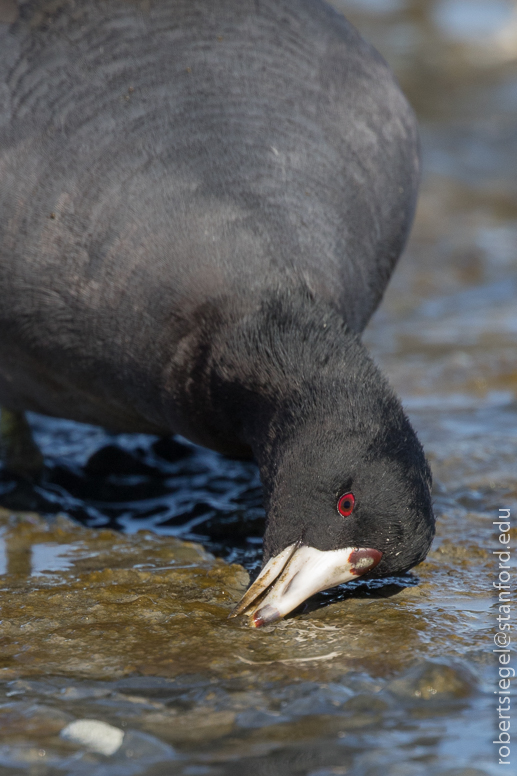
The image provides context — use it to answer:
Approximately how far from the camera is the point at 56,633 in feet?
10.9

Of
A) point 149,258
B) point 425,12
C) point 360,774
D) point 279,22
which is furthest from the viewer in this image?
point 425,12

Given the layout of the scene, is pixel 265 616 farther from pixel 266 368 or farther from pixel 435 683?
pixel 266 368

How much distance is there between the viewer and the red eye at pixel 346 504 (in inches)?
130

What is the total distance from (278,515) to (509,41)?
1328cm

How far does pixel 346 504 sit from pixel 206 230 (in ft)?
3.92

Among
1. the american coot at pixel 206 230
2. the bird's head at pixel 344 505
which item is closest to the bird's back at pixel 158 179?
the american coot at pixel 206 230

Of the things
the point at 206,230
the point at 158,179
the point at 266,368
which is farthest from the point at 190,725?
the point at 158,179

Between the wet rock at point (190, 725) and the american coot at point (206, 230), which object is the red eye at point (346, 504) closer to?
the american coot at point (206, 230)

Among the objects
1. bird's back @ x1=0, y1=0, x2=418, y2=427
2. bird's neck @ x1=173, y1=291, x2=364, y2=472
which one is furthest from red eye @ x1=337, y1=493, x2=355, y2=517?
bird's back @ x1=0, y1=0, x2=418, y2=427

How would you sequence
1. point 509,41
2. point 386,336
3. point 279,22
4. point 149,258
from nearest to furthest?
1. point 149,258
2. point 279,22
3. point 386,336
4. point 509,41

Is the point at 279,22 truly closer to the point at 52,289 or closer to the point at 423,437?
the point at 52,289

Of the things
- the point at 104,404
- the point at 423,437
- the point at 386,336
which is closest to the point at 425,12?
the point at 386,336

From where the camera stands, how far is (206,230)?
388 centimetres

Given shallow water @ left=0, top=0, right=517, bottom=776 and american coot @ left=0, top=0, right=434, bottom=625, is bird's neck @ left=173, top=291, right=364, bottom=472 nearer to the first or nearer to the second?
american coot @ left=0, top=0, right=434, bottom=625
